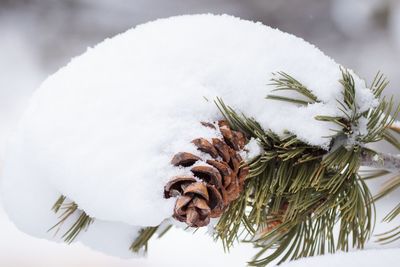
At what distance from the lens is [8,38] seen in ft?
14.9

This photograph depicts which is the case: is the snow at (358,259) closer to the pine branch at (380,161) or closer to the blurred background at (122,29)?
the pine branch at (380,161)

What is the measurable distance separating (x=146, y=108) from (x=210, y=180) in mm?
127

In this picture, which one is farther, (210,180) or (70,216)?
(70,216)

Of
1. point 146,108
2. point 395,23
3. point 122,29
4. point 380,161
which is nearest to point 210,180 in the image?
point 146,108

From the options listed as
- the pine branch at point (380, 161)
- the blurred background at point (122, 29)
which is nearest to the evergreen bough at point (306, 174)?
the pine branch at point (380, 161)

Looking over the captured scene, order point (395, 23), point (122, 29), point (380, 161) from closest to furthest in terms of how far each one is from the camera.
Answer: point (380, 161)
point (395, 23)
point (122, 29)

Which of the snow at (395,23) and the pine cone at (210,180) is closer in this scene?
the pine cone at (210,180)

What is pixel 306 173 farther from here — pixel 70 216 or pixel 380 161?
pixel 70 216

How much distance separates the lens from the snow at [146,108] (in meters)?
0.71

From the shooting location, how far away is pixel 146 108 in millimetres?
734

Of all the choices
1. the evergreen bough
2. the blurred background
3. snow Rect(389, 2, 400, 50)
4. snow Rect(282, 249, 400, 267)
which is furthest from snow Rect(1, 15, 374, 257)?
snow Rect(389, 2, 400, 50)

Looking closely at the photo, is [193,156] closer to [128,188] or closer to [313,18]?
[128,188]

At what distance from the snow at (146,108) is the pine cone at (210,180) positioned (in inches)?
0.6

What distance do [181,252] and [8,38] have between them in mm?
2507
